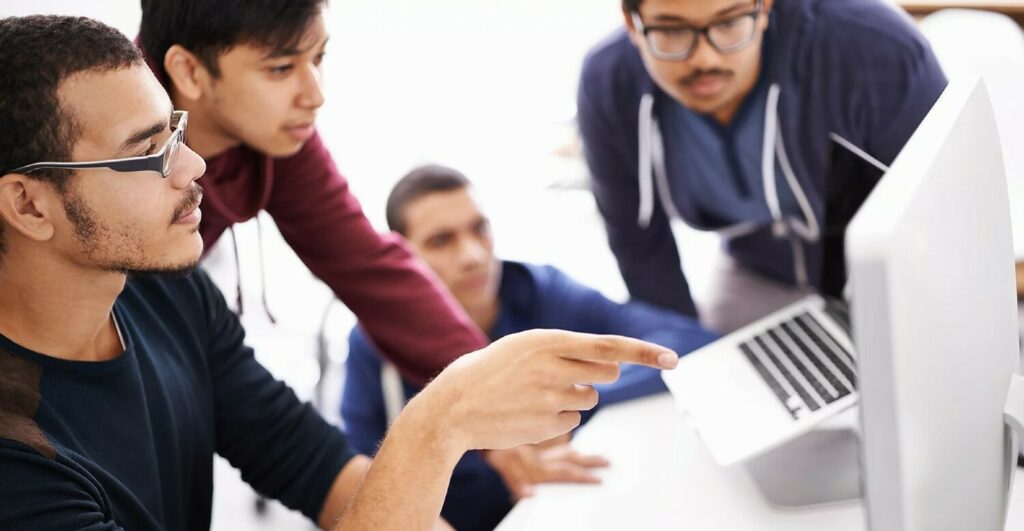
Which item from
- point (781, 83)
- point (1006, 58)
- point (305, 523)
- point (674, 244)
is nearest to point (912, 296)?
point (781, 83)

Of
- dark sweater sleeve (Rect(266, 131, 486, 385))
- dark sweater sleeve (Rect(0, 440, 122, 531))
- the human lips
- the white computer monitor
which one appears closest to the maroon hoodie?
dark sweater sleeve (Rect(266, 131, 486, 385))

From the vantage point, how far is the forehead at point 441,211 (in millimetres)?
1821

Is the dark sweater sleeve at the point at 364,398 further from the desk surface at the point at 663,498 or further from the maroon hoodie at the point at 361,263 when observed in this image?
the desk surface at the point at 663,498

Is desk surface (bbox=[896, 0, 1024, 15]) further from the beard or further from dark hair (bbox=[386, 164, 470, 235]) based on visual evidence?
the beard

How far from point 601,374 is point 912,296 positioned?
0.35 m

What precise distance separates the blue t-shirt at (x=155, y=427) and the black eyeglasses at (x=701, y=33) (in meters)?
0.66

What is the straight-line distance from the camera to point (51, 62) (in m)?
0.86

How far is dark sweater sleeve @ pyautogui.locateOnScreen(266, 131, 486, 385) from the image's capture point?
55.7 inches

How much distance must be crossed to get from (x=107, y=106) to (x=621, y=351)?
0.48m

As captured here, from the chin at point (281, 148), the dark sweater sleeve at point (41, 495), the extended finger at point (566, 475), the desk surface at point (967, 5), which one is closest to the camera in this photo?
the dark sweater sleeve at point (41, 495)

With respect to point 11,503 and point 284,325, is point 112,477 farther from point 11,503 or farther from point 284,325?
point 284,325

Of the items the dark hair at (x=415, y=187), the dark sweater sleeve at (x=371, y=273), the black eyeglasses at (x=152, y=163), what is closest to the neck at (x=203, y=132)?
the dark sweater sleeve at (x=371, y=273)

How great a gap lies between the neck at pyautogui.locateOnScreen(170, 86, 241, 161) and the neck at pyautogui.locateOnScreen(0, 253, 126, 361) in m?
0.35

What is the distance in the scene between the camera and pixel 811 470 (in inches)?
41.8
